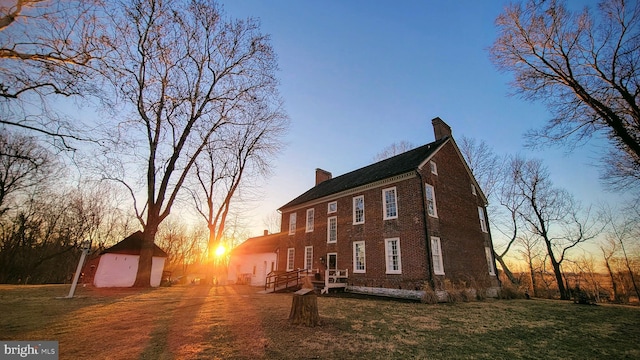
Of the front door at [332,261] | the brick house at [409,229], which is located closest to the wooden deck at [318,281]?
the brick house at [409,229]

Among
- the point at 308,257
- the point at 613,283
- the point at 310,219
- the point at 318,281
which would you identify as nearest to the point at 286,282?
the point at 318,281

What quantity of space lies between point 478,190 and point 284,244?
18.7 m

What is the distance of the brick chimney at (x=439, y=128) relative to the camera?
20.6 m

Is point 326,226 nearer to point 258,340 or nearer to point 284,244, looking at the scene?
point 284,244

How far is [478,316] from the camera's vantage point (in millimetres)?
9711

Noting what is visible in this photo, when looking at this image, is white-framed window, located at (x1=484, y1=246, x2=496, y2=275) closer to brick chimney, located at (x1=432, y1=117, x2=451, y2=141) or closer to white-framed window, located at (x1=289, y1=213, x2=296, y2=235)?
brick chimney, located at (x1=432, y1=117, x2=451, y2=141)

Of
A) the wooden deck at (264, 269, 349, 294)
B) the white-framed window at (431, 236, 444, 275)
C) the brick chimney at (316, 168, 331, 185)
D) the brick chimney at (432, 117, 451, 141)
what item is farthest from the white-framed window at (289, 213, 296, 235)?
the brick chimney at (432, 117, 451, 141)

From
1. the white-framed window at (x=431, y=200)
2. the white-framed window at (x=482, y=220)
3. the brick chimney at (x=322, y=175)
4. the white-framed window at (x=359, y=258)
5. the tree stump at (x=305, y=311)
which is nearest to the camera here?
the tree stump at (x=305, y=311)

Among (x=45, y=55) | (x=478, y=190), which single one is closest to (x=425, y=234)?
(x=478, y=190)

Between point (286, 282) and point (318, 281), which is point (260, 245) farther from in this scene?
point (318, 281)

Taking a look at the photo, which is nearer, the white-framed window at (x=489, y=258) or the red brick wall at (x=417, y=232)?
the red brick wall at (x=417, y=232)

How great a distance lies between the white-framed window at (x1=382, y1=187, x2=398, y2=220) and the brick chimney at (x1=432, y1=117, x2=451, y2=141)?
6.85 metres

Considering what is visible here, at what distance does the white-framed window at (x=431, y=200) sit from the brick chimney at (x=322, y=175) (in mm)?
15177

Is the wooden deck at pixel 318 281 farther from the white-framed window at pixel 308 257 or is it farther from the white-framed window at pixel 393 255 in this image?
the white-framed window at pixel 393 255
